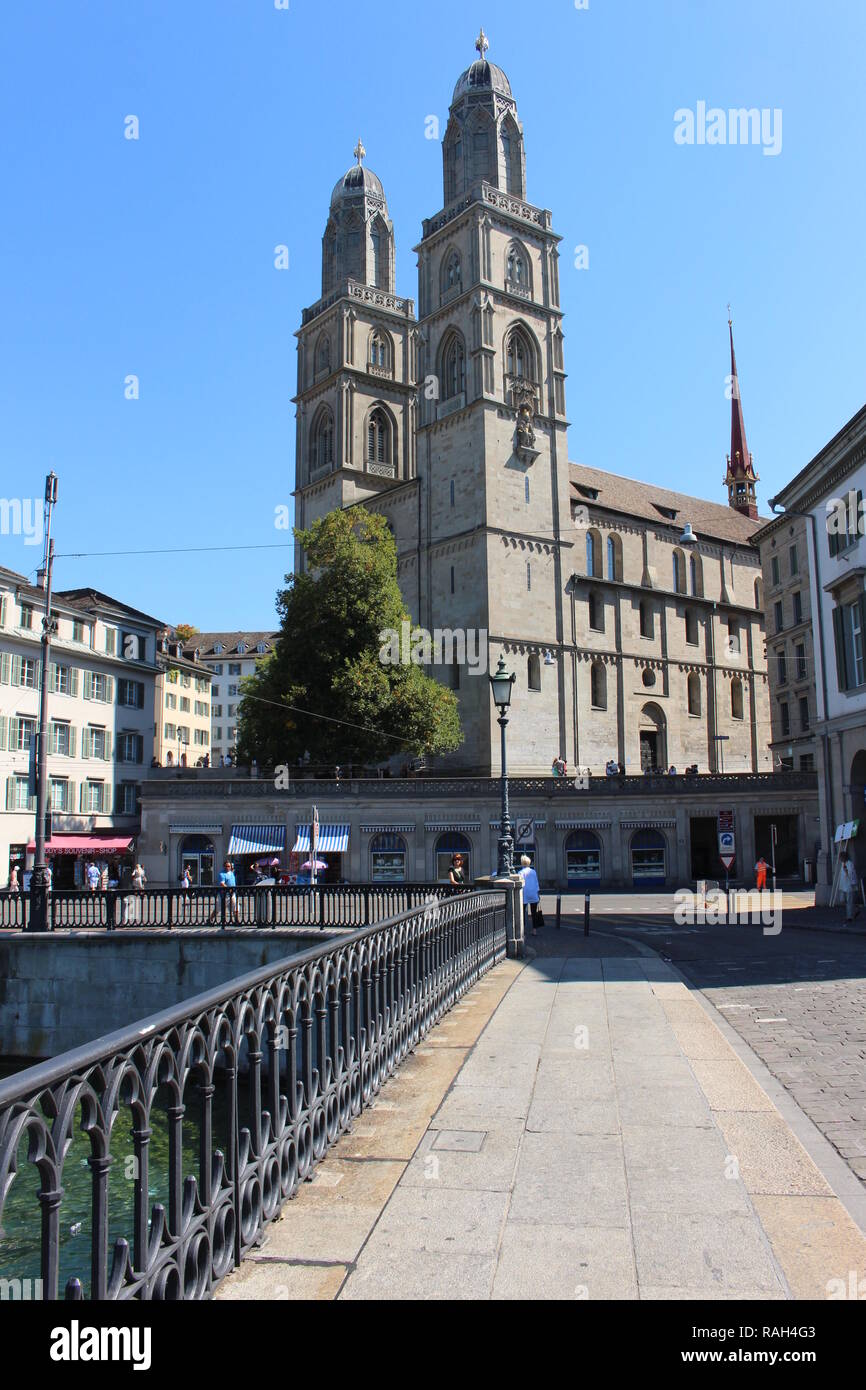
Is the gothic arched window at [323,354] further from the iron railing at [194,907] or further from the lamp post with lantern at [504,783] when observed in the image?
the lamp post with lantern at [504,783]

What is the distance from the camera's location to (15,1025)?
20281 mm

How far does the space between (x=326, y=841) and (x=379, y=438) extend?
34597mm

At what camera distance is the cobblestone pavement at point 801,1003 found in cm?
687

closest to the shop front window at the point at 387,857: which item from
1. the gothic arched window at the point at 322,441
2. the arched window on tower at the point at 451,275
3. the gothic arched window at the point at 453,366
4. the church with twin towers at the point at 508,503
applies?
the church with twin towers at the point at 508,503

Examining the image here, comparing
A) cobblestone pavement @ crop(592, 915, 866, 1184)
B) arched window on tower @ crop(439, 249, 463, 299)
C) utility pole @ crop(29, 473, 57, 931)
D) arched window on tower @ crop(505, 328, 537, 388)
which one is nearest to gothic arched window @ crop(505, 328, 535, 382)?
arched window on tower @ crop(505, 328, 537, 388)

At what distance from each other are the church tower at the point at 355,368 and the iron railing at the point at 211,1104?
58798 millimetres

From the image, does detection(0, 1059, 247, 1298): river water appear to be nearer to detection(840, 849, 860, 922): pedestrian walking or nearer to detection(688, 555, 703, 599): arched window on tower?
detection(840, 849, 860, 922): pedestrian walking

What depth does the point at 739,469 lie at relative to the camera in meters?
97.6

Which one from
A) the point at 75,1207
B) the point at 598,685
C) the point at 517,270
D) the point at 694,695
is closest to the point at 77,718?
the point at 598,685

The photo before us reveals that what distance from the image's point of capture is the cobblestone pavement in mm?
Result: 6871

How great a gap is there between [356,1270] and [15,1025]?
19.0 meters

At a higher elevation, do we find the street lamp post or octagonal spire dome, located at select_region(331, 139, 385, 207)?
octagonal spire dome, located at select_region(331, 139, 385, 207)

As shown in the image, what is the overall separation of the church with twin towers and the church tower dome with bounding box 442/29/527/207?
11 centimetres

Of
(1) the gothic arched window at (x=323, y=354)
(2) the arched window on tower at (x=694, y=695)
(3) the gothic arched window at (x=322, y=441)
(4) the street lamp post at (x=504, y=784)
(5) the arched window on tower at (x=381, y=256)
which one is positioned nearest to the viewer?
(4) the street lamp post at (x=504, y=784)
